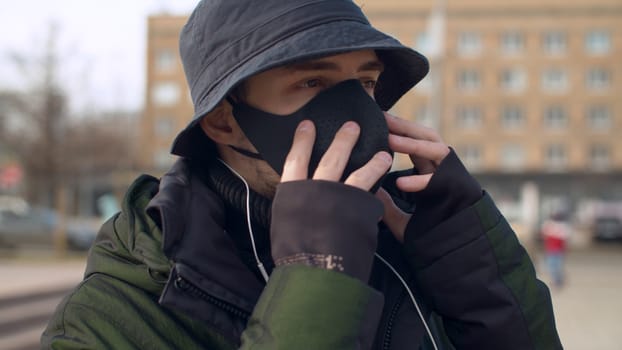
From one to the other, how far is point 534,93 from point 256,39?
52.0 meters

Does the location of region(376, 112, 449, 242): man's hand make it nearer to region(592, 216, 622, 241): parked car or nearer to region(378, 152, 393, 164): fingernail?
region(378, 152, 393, 164): fingernail

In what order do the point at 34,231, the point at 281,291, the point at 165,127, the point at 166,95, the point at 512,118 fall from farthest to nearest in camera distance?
the point at 165,127, the point at 166,95, the point at 512,118, the point at 34,231, the point at 281,291

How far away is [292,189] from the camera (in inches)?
53.8

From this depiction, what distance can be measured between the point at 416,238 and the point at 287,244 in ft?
1.37

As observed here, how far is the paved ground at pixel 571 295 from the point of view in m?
8.24

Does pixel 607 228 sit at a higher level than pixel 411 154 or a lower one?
lower

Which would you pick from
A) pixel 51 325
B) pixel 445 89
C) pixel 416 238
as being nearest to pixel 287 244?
pixel 416 238

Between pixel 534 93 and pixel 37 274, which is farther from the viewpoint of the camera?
pixel 534 93

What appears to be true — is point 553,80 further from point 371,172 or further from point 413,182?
point 371,172

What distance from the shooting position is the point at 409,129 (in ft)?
5.48

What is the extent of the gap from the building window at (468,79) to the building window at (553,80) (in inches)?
181

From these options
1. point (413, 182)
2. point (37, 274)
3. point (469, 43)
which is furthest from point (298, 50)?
point (469, 43)

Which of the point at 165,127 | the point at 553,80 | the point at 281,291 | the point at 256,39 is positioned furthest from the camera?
the point at 165,127

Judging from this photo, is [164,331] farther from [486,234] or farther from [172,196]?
[486,234]
